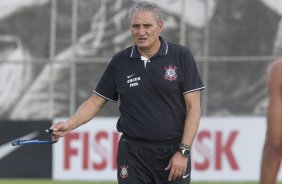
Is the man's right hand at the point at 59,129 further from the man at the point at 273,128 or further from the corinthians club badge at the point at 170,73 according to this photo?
the man at the point at 273,128

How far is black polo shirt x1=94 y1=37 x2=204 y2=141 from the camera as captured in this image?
6.17 m

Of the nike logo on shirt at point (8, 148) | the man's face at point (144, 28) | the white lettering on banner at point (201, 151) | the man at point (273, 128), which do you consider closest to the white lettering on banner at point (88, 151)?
the white lettering on banner at point (201, 151)

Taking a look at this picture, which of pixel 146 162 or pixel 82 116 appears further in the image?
pixel 82 116

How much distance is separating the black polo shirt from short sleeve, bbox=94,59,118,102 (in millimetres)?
171

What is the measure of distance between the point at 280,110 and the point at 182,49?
102 inches

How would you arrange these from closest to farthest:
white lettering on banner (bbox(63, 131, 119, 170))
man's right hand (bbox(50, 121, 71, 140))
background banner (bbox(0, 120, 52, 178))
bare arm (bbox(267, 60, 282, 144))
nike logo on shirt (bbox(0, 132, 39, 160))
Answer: bare arm (bbox(267, 60, 282, 144)) < man's right hand (bbox(50, 121, 71, 140)) < white lettering on banner (bbox(63, 131, 119, 170)) < background banner (bbox(0, 120, 52, 178)) < nike logo on shirt (bbox(0, 132, 39, 160))

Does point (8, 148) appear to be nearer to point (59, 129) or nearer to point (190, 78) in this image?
A: point (59, 129)

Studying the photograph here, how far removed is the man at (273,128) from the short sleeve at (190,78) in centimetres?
240

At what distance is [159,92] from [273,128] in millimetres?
2502

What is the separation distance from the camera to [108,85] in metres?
6.49

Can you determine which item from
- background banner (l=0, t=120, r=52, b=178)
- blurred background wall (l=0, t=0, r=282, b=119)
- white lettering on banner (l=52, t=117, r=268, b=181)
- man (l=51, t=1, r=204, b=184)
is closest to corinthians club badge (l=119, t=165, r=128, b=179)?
man (l=51, t=1, r=204, b=184)

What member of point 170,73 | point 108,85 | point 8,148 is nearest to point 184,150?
point 170,73

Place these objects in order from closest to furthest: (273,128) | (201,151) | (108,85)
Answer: (273,128) < (108,85) < (201,151)

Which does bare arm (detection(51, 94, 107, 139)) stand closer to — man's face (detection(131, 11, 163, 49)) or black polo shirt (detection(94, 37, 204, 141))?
black polo shirt (detection(94, 37, 204, 141))
